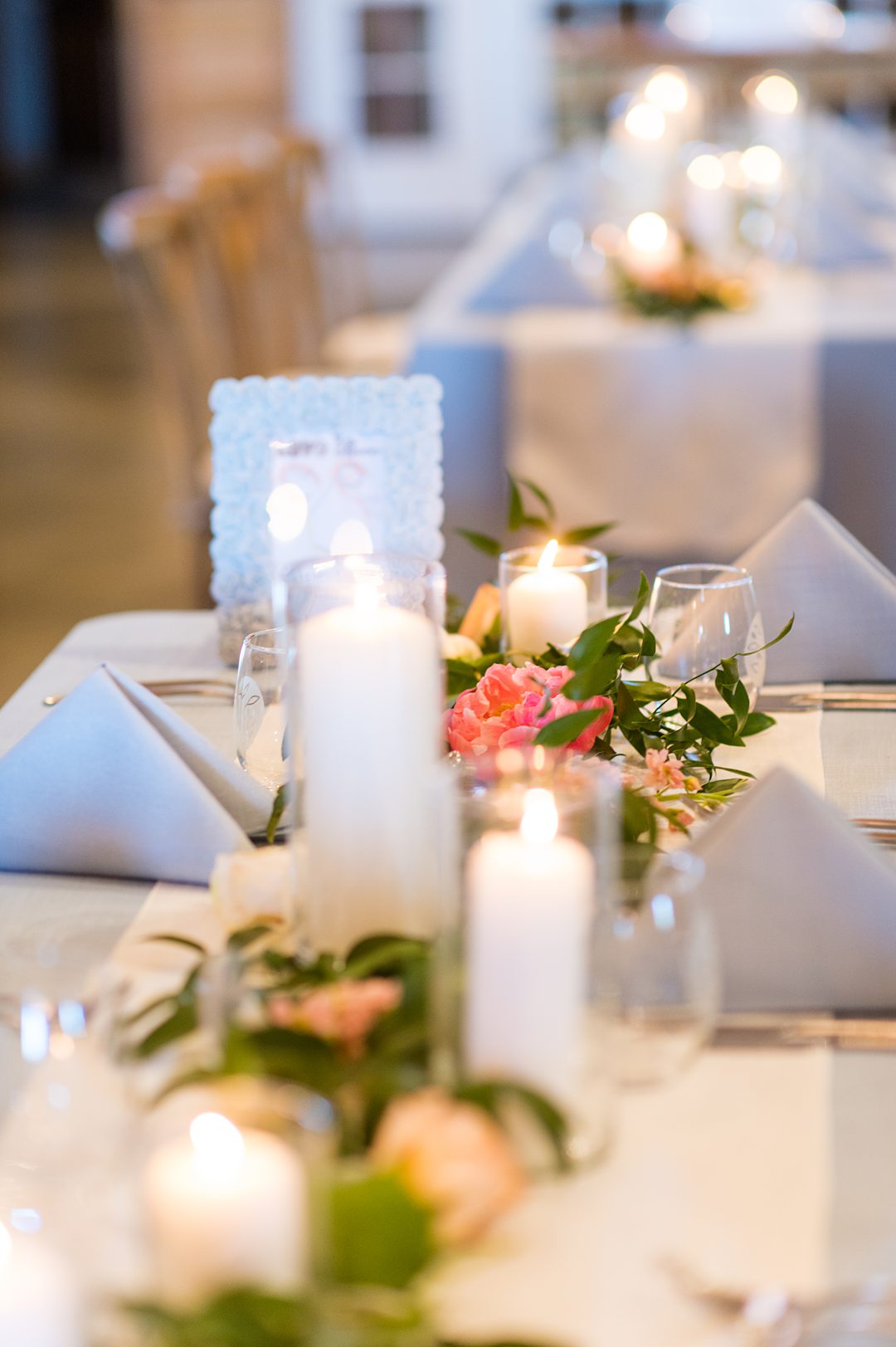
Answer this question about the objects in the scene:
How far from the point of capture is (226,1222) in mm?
491

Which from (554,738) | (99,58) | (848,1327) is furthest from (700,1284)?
(99,58)

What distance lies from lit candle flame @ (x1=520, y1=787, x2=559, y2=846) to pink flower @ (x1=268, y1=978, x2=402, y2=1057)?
3.3 inches

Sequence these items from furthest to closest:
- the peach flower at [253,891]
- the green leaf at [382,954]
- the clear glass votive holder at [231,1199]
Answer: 1. the peach flower at [253,891]
2. the green leaf at [382,954]
3. the clear glass votive holder at [231,1199]

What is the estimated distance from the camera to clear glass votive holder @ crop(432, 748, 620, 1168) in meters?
0.60

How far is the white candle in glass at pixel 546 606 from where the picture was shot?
1.16m

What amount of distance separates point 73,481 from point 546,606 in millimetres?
4329

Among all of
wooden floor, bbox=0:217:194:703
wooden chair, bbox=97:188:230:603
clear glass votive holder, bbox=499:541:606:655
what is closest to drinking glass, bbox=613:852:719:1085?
clear glass votive holder, bbox=499:541:606:655

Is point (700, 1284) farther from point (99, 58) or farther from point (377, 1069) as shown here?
point (99, 58)

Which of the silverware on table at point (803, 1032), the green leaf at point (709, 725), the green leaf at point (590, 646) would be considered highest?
the green leaf at point (590, 646)

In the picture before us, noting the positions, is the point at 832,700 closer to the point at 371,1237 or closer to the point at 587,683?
the point at 587,683

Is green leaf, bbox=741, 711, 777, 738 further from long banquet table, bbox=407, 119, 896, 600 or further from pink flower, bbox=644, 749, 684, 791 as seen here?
long banquet table, bbox=407, 119, 896, 600

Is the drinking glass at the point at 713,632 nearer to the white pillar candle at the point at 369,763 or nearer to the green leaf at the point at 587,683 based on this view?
the green leaf at the point at 587,683

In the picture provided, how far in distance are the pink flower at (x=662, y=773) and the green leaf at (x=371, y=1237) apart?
0.51 m

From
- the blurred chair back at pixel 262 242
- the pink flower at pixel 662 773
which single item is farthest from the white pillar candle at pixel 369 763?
the blurred chair back at pixel 262 242
